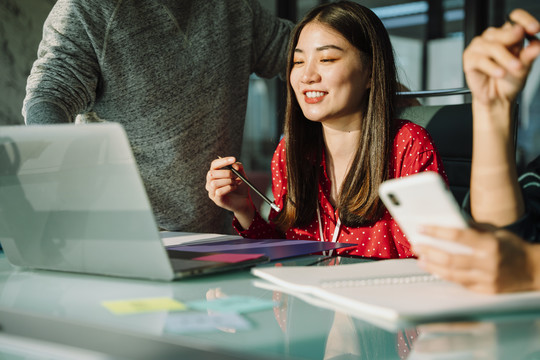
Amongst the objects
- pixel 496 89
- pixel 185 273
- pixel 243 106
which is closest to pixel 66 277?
pixel 185 273

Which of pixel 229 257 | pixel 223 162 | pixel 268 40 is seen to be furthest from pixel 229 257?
pixel 268 40

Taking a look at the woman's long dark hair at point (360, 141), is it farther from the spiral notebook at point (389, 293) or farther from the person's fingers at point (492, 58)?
the person's fingers at point (492, 58)

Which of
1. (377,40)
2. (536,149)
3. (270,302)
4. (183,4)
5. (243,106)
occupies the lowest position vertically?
(536,149)

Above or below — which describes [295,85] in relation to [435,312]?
above

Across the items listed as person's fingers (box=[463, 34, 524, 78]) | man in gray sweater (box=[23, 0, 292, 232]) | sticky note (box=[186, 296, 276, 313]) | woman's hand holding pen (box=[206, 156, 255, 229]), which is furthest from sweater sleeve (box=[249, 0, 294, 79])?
sticky note (box=[186, 296, 276, 313])

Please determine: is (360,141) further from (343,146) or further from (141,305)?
(141,305)

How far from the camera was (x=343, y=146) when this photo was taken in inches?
57.2

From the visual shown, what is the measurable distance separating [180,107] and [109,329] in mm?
1161

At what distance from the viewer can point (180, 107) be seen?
1.67 m

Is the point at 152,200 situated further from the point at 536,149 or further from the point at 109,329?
the point at 536,149

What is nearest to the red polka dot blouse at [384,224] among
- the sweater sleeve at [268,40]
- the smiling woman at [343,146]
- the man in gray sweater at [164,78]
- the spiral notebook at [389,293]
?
the smiling woman at [343,146]

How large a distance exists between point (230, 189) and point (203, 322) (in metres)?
0.70

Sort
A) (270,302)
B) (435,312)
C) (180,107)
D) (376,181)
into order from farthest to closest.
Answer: (180,107) → (376,181) → (270,302) → (435,312)

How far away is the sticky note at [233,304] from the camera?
644mm
